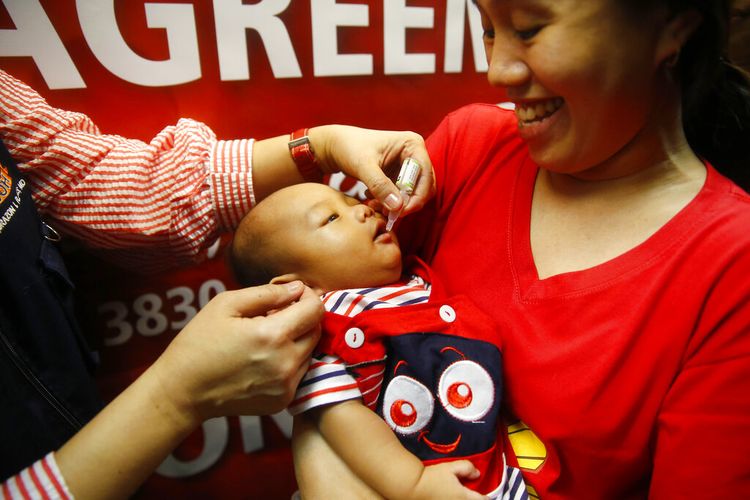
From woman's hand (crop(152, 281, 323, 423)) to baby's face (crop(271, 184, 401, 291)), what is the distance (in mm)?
193

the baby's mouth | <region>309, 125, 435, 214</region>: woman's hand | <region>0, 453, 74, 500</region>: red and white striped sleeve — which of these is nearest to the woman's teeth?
the baby's mouth

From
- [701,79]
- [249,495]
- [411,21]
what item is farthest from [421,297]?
[249,495]

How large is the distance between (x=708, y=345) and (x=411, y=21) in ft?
4.22

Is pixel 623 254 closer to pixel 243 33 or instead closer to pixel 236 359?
pixel 236 359

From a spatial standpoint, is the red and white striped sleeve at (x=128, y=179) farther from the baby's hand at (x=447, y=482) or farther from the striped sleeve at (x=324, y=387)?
the baby's hand at (x=447, y=482)

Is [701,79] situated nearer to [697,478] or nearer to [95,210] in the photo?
[697,478]

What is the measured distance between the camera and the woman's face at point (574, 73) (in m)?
0.85

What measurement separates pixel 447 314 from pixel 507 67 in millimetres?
525

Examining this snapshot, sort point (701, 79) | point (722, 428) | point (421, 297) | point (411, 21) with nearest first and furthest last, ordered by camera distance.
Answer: point (722, 428)
point (701, 79)
point (421, 297)
point (411, 21)

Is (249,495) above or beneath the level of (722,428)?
beneath

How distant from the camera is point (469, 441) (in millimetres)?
1029

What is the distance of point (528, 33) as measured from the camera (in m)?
0.92

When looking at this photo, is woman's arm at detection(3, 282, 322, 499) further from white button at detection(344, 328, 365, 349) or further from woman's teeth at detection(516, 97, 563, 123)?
woman's teeth at detection(516, 97, 563, 123)

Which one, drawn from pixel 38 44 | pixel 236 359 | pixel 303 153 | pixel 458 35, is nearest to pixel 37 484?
pixel 236 359
